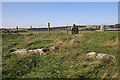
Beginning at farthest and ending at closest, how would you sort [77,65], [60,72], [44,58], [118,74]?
[44,58] → [77,65] → [60,72] → [118,74]

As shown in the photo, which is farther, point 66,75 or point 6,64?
point 6,64

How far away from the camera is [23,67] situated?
293 inches

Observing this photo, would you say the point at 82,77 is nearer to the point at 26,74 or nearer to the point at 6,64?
the point at 26,74

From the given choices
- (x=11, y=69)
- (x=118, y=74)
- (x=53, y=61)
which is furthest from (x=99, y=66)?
(x=11, y=69)

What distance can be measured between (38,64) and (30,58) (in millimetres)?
1171

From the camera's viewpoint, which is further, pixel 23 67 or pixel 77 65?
pixel 23 67

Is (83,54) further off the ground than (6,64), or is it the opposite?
(83,54)

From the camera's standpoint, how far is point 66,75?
5.85 meters

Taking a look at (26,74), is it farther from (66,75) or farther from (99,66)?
(99,66)

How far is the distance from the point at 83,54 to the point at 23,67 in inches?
161

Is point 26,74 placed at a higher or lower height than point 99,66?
lower

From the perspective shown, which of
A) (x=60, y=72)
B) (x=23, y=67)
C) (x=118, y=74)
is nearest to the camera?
(x=118, y=74)

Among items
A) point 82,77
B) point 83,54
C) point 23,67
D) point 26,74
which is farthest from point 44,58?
point 82,77

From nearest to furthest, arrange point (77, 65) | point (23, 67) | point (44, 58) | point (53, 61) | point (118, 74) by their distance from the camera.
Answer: point (118, 74)
point (77, 65)
point (23, 67)
point (53, 61)
point (44, 58)
